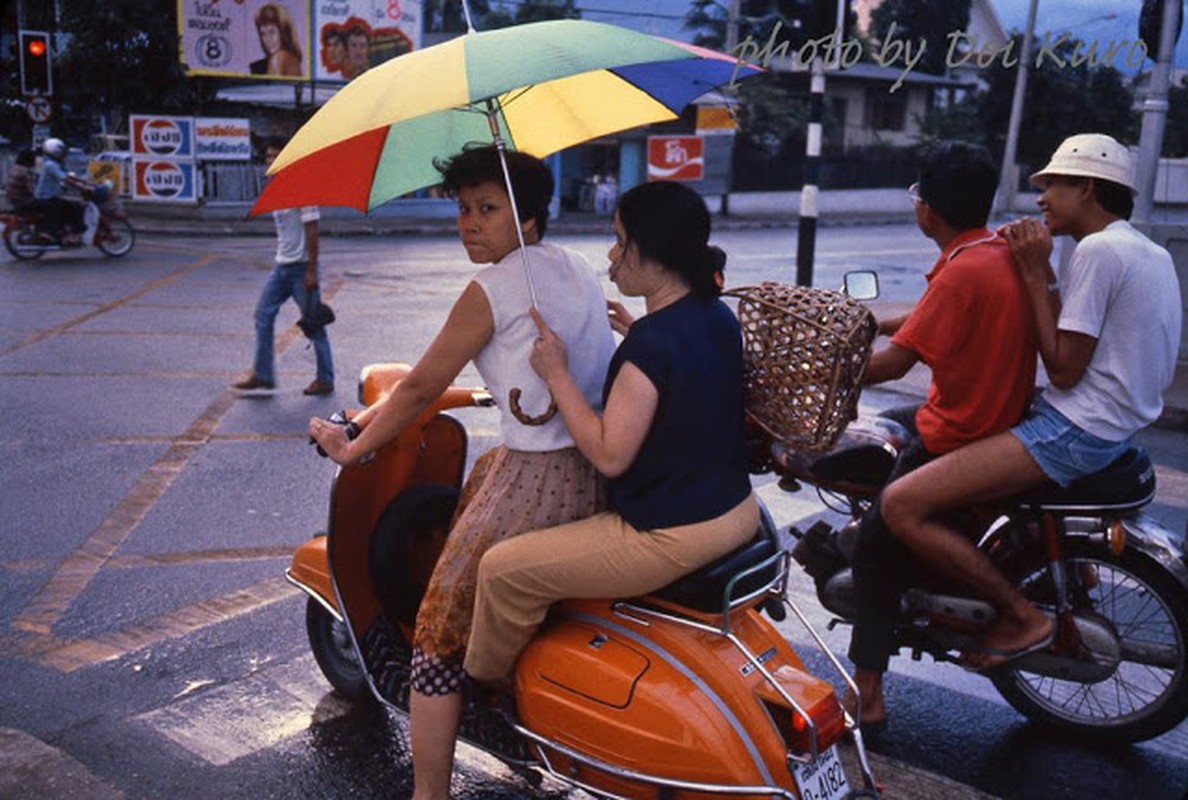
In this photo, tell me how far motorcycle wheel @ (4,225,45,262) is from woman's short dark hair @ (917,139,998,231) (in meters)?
14.9

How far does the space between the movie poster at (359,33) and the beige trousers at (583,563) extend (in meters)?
25.8

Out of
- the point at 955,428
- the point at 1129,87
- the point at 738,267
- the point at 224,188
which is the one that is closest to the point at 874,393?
the point at 955,428

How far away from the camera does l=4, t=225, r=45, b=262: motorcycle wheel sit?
51.4ft

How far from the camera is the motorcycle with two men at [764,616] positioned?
105 inches

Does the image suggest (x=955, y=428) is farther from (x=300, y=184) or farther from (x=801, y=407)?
(x=300, y=184)

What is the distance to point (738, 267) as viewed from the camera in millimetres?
18438

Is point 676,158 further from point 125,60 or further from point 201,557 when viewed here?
point 201,557

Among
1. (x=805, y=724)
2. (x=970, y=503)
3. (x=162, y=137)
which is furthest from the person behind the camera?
(x=162, y=137)

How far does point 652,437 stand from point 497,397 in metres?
0.48

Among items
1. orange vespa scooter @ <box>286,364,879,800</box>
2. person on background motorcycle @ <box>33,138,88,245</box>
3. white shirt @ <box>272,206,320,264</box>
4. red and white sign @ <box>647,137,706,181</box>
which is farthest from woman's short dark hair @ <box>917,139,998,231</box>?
red and white sign @ <box>647,137,706,181</box>

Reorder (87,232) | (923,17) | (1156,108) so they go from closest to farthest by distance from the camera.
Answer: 1. (1156,108)
2. (87,232)
3. (923,17)

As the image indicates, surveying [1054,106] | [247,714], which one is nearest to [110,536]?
[247,714]

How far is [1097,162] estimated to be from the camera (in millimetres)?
3408

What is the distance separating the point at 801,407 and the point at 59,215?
1538 centimetres
